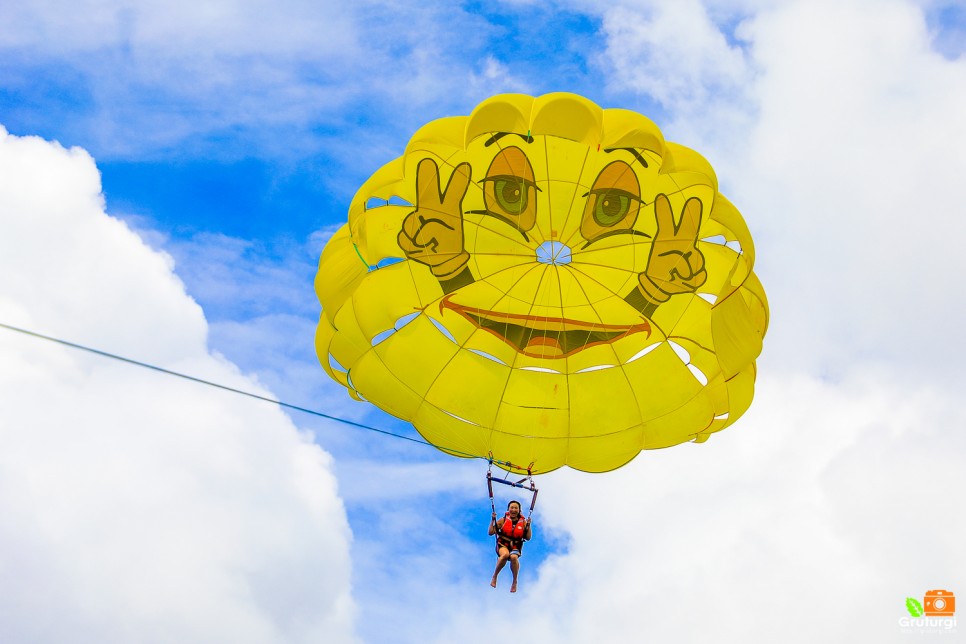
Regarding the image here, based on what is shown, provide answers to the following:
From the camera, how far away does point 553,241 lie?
14344 mm

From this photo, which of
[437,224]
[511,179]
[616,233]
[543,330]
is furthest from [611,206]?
[437,224]

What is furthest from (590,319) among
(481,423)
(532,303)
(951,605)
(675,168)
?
(951,605)

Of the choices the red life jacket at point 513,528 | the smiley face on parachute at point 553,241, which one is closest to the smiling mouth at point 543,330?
the smiley face on parachute at point 553,241

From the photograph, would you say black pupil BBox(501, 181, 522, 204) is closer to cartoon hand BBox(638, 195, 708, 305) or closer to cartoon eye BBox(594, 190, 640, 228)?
cartoon eye BBox(594, 190, 640, 228)

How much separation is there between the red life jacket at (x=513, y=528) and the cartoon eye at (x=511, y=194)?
13.3ft

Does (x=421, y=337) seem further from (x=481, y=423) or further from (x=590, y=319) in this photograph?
(x=590, y=319)

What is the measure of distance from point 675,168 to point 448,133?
8.89ft

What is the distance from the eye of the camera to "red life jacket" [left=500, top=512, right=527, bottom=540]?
13672mm

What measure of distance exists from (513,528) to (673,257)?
4.07m

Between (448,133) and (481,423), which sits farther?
(481,423)

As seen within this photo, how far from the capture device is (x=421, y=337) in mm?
14570

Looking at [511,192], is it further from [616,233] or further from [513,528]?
[513,528]

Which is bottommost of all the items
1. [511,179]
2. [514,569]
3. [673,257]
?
[514,569]

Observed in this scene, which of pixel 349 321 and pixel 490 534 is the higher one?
pixel 349 321
